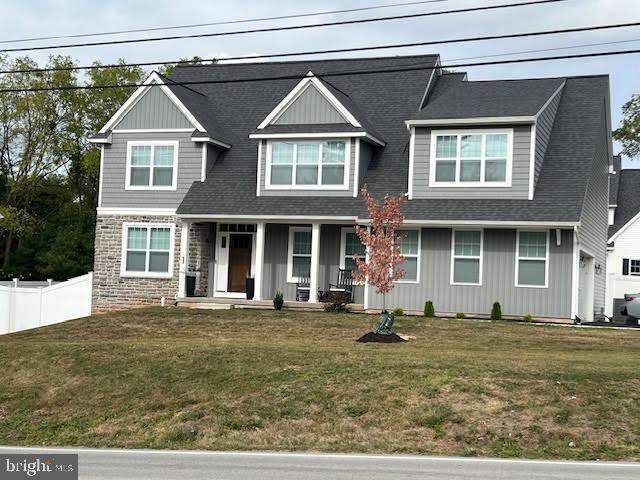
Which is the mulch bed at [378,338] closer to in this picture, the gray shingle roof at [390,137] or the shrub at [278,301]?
the gray shingle roof at [390,137]

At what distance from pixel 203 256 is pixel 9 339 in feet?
28.6

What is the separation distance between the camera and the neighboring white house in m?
44.2

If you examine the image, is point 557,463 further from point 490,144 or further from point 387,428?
point 490,144

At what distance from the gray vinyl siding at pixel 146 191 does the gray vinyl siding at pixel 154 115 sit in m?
0.31

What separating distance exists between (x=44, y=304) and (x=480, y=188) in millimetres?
16052

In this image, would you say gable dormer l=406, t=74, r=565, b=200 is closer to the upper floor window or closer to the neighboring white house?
the upper floor window

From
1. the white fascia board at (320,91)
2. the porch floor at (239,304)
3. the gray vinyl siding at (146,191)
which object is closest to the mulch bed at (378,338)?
the porch floor at (239,304)

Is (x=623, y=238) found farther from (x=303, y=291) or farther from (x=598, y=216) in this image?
(x=303, y=291)

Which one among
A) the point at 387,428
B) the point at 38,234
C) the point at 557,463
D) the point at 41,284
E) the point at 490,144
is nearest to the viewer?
the point at 557,463

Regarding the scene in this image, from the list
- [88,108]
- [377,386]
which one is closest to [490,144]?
[377,386]

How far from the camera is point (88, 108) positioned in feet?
180

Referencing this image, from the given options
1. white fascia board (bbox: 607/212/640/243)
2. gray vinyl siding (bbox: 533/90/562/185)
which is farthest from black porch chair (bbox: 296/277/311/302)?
white fascia board (bbox: 607/212/640/243)

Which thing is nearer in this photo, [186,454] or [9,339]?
[186,454]

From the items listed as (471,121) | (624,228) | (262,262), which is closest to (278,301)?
(262,262)
